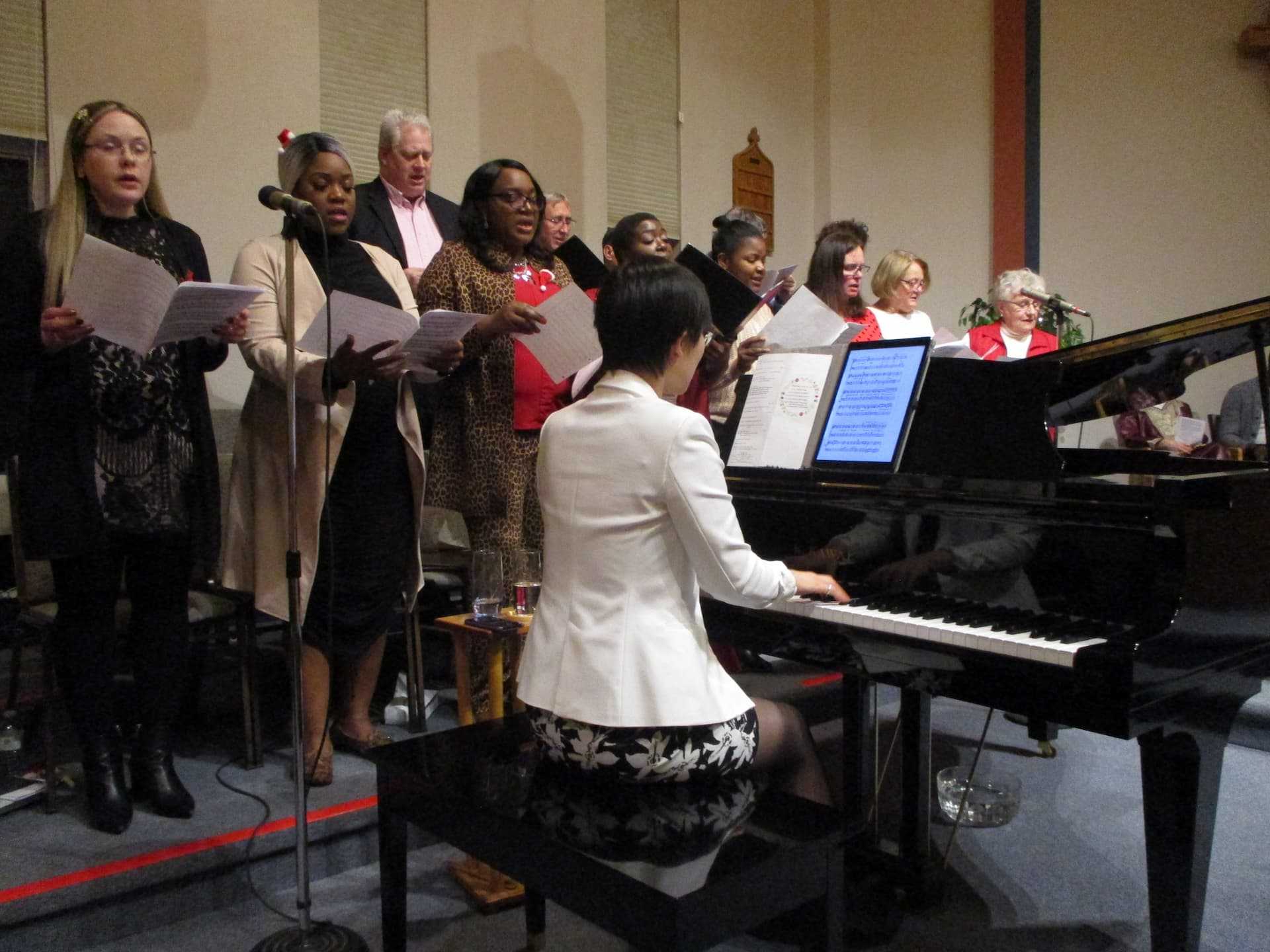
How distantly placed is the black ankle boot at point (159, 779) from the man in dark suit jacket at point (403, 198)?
164 cm

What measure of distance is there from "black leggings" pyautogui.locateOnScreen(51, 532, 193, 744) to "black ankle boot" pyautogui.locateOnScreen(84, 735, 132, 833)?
37mm

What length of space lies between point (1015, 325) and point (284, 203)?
3.69m

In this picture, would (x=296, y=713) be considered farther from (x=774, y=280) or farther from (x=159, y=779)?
(x=774, y=280)

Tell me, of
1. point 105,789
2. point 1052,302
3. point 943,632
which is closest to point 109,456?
point 105,789

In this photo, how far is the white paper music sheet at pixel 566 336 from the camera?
8.09 feet

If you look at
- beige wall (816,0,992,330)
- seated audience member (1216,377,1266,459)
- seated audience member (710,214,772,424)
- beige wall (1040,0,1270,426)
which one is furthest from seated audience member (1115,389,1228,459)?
seated audience member (710,214,772,424)

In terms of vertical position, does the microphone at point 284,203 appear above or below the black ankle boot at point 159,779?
above

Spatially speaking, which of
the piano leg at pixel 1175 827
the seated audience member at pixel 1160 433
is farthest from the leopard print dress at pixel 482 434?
the seated audience member at pixel 1160 433

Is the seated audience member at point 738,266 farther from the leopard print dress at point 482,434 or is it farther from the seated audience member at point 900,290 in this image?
the seated audience member at point 900,290

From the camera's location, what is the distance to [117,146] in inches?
93.6

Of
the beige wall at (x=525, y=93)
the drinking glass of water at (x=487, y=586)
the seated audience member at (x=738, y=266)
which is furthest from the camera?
the beige wall at (x=525, y=93)

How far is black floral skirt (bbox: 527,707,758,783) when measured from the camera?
64.8 inches

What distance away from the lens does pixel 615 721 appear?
1604 mm

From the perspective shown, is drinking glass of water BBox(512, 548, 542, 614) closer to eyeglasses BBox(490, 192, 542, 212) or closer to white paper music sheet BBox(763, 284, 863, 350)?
white paper music sheet BBox(763, 284, 863, 350)
